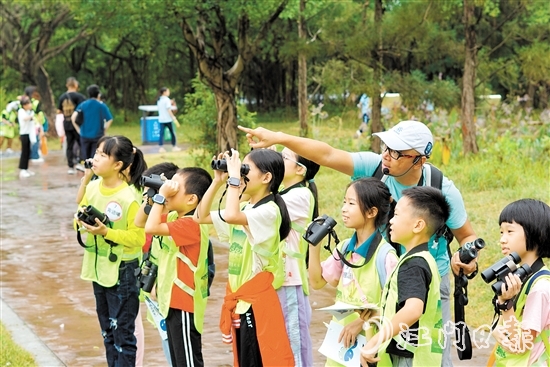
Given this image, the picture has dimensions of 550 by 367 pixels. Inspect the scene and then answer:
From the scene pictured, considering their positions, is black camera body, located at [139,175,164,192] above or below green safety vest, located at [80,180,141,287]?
above

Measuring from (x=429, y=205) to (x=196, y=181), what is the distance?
163 cm

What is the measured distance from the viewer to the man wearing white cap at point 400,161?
4164 millimetres

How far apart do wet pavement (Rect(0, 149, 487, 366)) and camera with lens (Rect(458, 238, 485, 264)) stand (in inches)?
87.4

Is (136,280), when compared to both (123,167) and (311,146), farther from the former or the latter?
(311,146)

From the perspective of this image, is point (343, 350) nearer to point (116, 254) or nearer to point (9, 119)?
point (116, 254)

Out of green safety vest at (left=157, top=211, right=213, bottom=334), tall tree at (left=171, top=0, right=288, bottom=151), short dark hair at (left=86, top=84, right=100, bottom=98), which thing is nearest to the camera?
green safety vest at (left=157, top=211, right=213, bottom=334)

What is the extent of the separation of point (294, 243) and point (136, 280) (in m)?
1.09

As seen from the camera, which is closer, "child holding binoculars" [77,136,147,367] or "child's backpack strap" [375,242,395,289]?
"child's backpack strap" [375,242,395,289]

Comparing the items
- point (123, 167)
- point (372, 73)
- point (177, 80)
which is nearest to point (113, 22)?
point (372, 73)

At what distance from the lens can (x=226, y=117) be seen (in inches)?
558

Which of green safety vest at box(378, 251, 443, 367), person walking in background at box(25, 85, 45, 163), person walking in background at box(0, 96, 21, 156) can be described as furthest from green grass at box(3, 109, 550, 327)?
person walking in background at box(0, 96, 21, 156)

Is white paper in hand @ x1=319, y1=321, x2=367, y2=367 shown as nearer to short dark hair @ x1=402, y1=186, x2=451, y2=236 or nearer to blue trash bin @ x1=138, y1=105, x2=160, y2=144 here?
short dark hair @ x1=402, y1=186, x2=451, y2=236

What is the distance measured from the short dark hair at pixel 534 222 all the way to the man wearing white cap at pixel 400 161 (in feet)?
1.81

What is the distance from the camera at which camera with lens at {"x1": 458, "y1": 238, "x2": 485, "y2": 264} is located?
12.5ft
